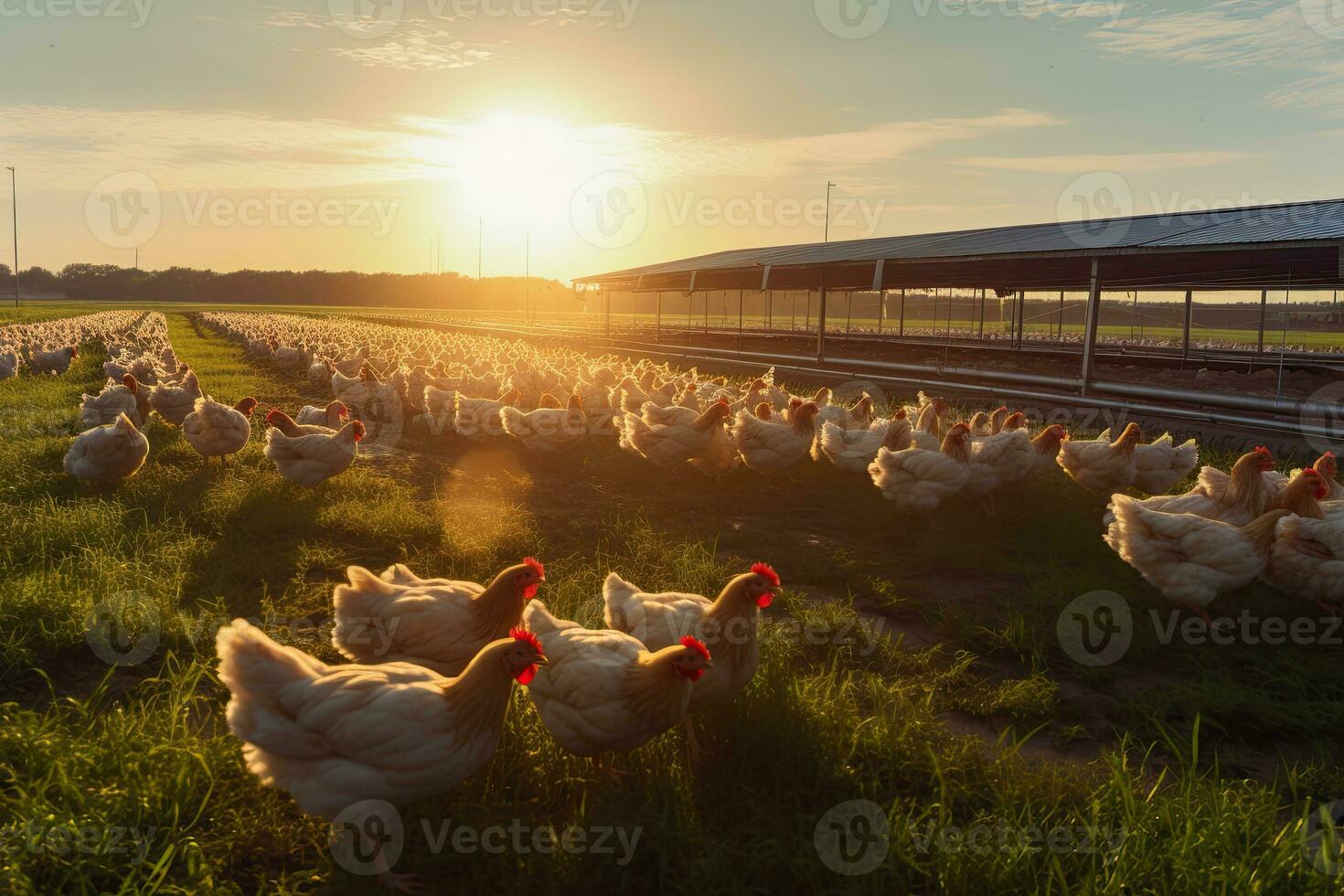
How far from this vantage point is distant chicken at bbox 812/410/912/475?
817 cm

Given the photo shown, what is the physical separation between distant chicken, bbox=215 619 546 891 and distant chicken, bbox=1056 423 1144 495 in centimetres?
683

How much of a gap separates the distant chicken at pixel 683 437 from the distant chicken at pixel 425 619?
495 cm

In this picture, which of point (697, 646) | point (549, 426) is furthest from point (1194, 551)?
Answer: point (549, 426)

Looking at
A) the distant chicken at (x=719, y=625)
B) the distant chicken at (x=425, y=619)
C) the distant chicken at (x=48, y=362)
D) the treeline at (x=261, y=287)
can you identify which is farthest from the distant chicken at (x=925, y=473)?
the treeline at (x=261, y=287)

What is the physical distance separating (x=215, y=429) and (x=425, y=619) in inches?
238

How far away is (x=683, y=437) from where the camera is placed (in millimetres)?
8484

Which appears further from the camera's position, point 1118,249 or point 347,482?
point 1118,249

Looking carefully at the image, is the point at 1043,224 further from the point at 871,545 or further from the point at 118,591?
the point at 118,591

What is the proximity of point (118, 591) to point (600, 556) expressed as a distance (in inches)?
130

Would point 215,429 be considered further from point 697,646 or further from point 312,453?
point 697,646

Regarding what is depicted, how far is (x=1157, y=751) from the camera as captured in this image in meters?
3.74

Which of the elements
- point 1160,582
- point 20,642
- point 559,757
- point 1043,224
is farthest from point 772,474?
point 1043,224

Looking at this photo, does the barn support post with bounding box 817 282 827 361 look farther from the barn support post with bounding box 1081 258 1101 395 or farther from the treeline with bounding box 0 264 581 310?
the treeline with bounding box 0 264 581 310

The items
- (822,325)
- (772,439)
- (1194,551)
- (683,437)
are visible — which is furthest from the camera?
(822,325)
